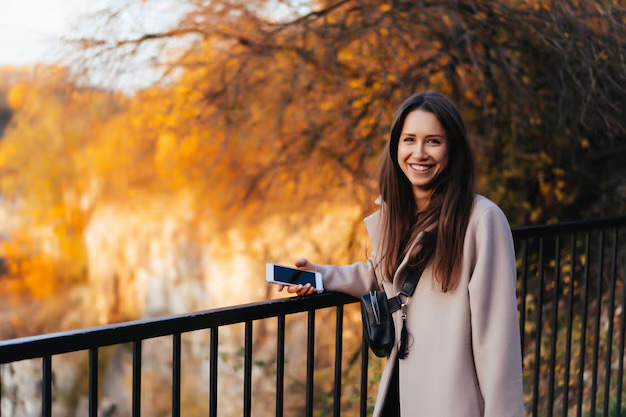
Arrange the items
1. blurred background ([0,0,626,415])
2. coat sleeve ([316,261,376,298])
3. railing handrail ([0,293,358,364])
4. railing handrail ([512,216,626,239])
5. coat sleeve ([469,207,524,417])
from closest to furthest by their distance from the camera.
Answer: railing handrail ([0,293,358,364]), coat sleeve ([469,207,524,417]), coat sleeve ([316,261,376,298]), railing handrail ([512,216,626,239]), blurred background ([0,0,626,415])

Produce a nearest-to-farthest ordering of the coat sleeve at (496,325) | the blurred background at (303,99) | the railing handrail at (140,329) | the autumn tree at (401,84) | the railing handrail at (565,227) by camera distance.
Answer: the railing handrail at (140,329)
the coat sleeve at (496,325)
the railing handrail at (565,227)
the autumn tree at (401,84)
the blurred background at (303,99)

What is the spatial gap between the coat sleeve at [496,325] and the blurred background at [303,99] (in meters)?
2.60

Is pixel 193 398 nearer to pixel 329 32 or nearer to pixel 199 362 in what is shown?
pixel 199 362

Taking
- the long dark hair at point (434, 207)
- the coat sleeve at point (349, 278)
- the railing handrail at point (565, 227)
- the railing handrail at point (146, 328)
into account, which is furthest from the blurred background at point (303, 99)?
the railing handrail at point (146, 328)

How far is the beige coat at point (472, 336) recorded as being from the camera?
174cm

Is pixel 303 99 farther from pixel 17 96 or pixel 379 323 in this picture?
pixel 379 323

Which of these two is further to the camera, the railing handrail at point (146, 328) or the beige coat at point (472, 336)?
the beige coat at point (472, 336)

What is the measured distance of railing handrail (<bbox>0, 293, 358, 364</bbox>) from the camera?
4.27 feet

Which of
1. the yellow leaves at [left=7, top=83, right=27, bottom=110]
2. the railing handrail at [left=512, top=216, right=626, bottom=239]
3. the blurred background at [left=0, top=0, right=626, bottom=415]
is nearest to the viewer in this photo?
the railing handrail at [left=512, top=216, right=626, bottom=239]

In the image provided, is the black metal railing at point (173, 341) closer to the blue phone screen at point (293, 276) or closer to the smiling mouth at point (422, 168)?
the blue phone screen at point (293, 276)

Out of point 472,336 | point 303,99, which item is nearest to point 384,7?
point 303,99

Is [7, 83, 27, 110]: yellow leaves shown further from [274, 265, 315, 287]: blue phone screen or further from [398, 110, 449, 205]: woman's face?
[398, 110, 449, 205]: woman's face

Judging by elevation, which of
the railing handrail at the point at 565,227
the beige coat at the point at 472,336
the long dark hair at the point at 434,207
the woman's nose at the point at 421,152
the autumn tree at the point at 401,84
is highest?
the autumn tree at the point at 401,84

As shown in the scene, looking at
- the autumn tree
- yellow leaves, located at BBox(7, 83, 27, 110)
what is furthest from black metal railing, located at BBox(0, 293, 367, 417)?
yellow leaves, located at BBox(7, 83, 27, 110)
